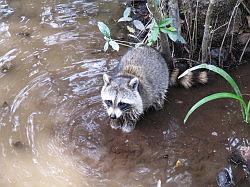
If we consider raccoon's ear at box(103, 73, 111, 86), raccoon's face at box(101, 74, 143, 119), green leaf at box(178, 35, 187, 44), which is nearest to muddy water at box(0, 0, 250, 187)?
raccoon's face at box(101, 74, 143, 119)

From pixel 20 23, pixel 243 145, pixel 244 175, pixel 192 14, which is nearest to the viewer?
pixel 244 175

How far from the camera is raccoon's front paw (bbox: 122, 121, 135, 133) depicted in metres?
4.39

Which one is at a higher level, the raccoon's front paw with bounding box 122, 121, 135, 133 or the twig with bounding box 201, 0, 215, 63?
the twig with bounding box 201, 0, 215, 63

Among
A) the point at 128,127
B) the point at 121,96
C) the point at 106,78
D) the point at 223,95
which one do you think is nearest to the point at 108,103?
the point at 121,96

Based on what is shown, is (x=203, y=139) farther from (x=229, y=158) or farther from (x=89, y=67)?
(x=89, y=67)

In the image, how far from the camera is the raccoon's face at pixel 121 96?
4090 millimetres

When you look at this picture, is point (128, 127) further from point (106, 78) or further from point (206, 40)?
point (206, 40)

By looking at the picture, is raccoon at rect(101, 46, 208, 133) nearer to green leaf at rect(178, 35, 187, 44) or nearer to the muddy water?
the muddy water

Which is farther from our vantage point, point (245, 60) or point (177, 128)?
point (245, 60)

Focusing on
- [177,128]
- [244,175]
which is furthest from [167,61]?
[244,175]

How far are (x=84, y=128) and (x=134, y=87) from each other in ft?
2.18

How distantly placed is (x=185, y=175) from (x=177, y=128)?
2.09ft

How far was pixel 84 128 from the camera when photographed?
4.36 meters

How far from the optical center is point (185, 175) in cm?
384
